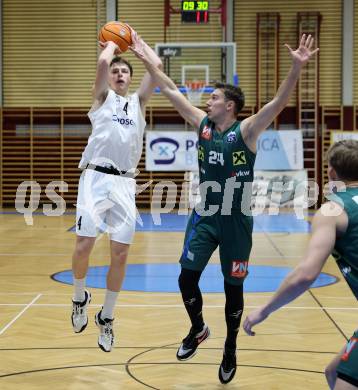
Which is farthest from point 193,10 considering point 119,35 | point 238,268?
point 238,268

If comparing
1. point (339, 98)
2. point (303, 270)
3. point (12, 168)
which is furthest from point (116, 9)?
point (303, 270)

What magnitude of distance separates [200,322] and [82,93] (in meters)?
16.2

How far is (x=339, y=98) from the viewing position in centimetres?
1983

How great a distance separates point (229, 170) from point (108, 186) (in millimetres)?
1052

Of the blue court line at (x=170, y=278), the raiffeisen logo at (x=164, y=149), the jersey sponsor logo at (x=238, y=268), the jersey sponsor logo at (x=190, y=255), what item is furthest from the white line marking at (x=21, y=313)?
the raiffeisen logo at (x=164, y=149)

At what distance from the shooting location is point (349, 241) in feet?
9.06

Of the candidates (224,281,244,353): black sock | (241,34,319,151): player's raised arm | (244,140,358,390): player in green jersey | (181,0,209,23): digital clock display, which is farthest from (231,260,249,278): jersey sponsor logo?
(181,0,209,23): digital clock display

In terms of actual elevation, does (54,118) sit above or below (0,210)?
above

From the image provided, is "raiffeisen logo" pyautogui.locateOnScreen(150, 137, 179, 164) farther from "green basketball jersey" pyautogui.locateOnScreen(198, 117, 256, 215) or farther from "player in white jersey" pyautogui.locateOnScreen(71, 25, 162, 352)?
"green basketball jersey" pyautogui.locateOnScreen(198, 117, 256, 215)

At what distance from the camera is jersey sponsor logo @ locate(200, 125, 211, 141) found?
4848 millimetres

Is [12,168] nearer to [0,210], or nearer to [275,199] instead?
[0,210]

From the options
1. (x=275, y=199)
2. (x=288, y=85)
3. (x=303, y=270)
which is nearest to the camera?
(x=303, y=270)

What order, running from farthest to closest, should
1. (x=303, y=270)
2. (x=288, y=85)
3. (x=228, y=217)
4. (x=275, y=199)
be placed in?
(x=275, y=199), (x=228, y=217), (x=288, y=85), (x=303, y=270)

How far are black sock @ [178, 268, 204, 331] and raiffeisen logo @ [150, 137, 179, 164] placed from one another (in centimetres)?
1418
